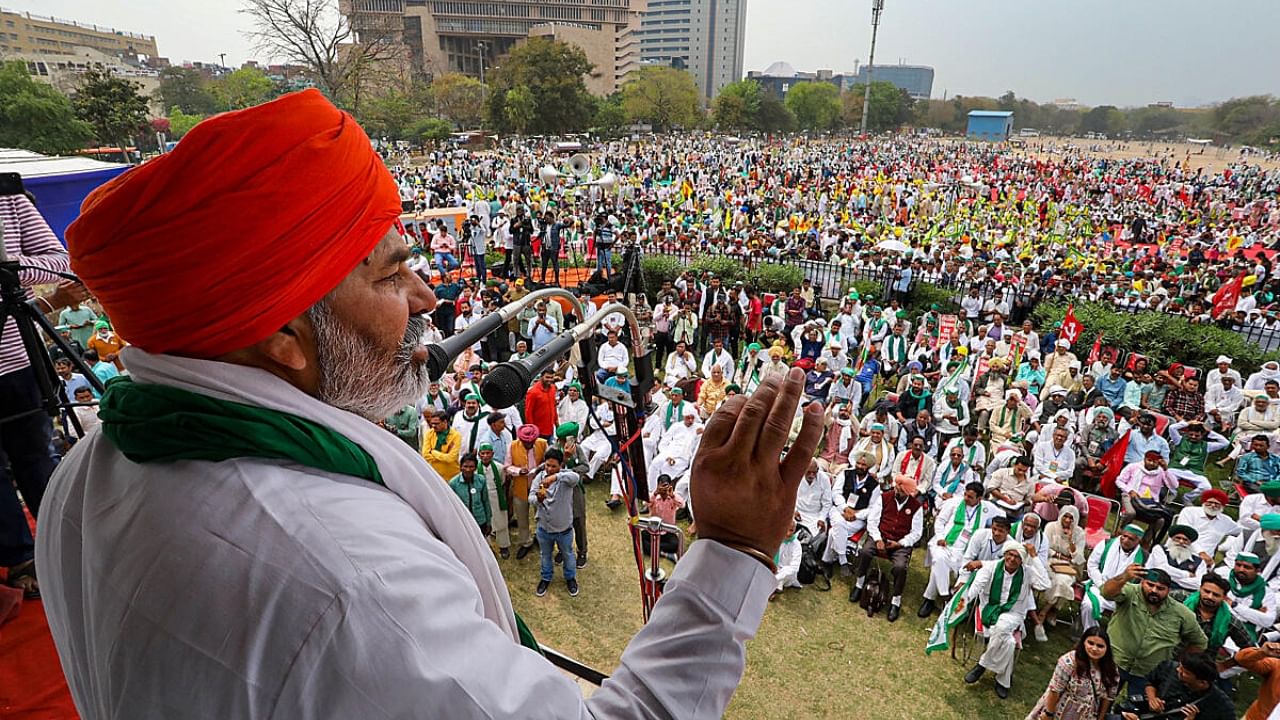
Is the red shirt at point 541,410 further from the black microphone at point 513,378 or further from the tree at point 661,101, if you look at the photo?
the tree at point 661,101

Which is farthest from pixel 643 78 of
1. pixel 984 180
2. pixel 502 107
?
pixel 984 180

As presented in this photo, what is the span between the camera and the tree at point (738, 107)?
5422 centimetres

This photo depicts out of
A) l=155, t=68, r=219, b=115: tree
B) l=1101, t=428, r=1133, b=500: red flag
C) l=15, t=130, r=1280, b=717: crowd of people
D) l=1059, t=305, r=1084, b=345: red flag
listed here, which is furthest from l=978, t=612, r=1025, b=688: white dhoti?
l=155, t=68, r=219, b=115: tree

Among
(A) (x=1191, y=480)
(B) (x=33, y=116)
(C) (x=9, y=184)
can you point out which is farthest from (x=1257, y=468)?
(B) (x=33, y=116)

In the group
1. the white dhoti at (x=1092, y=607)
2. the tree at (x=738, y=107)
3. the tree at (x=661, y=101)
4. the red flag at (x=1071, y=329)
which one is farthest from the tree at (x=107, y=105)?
the tree at (x=738, y=107)

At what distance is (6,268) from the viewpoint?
2316 mm

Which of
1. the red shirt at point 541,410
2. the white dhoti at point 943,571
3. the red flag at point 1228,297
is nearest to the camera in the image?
the white dhoti at point 943,571

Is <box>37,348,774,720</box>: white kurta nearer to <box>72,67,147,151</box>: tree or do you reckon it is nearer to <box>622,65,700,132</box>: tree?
<box>72,67,147,151</box>: tree

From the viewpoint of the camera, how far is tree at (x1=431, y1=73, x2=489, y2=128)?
5009cm

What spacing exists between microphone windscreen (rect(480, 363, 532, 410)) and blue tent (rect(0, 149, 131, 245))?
11.4 m

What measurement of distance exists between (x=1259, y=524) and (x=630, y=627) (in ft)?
17.6

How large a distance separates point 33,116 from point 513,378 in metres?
32.7

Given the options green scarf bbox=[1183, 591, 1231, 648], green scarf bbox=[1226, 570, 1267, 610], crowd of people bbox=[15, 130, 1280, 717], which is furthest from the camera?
green scarf bbox=[1226, 570, 1267, 610]

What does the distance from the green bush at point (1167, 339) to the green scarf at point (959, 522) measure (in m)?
5.96
